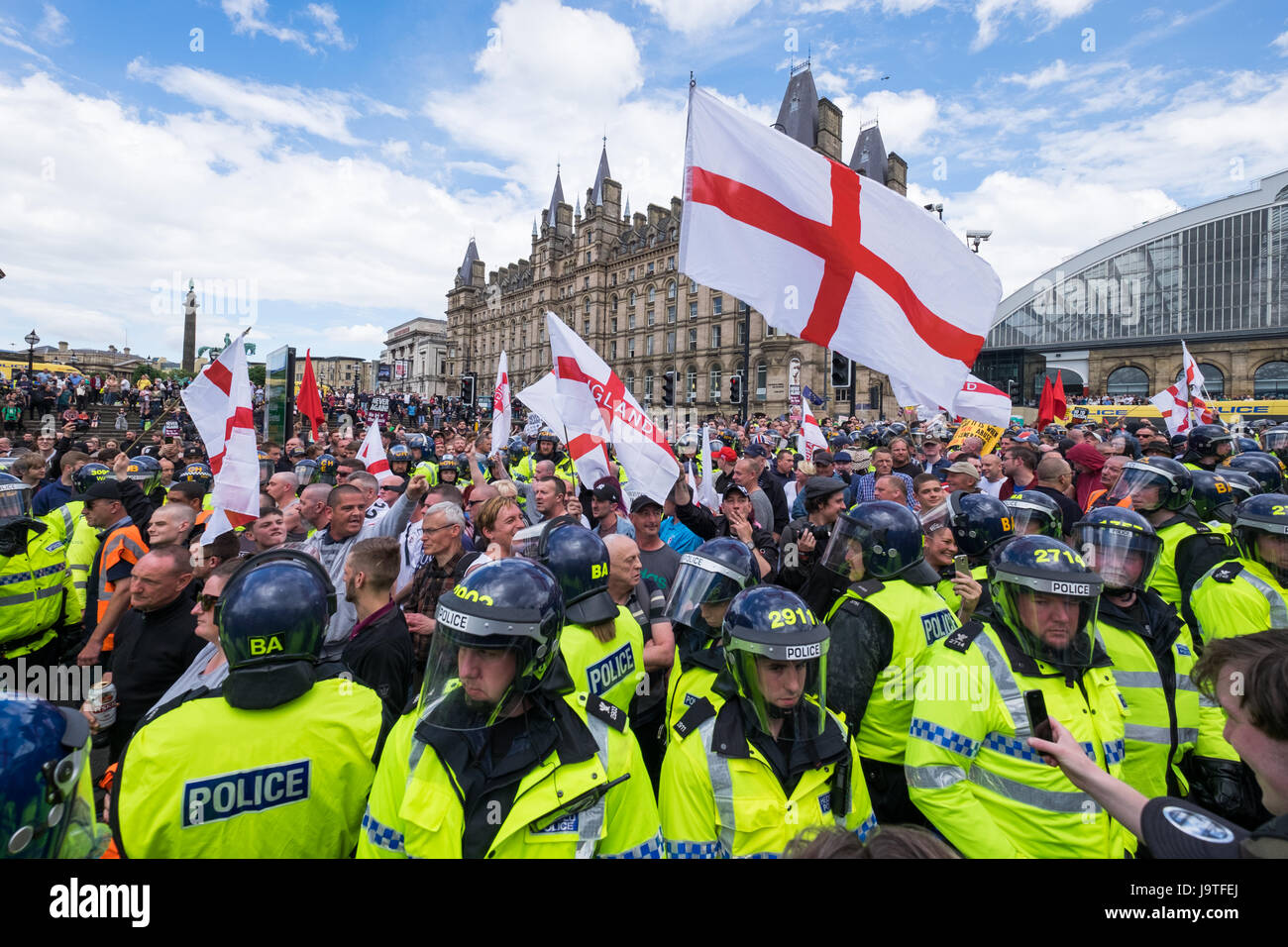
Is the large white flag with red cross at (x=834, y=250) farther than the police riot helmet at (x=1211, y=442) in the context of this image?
No

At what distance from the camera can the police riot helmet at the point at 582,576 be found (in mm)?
3016

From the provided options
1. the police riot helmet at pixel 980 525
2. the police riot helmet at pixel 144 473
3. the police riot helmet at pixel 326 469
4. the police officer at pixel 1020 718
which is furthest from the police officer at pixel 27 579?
the police riot helmet at pixel 980 525

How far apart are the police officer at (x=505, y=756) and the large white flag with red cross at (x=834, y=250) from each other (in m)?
2.21

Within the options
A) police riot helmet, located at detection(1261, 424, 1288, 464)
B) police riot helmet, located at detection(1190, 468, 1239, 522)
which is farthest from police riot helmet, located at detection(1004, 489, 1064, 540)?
police riot helmet, located at detection(1261, 424, 1288, 464)

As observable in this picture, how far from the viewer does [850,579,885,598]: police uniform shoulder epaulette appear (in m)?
3.04

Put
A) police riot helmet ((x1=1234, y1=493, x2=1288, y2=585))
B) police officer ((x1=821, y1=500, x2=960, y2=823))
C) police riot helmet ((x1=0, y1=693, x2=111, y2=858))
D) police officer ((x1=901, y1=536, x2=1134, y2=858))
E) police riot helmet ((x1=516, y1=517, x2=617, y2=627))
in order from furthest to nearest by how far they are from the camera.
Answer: police riot helmet ((x1=1234, y1=493, x2=1288, y2=585))
police riot helmet ((x1=516, y1=517, x2=617, y2=627))
police officer ((x1=821, y1=500, x2=960, y2=823))
police officer ((x1=901, y1=536, x2=1134, y2=858))
police riot helmet ((x1=0, y1=693, x2=111, y2=858))

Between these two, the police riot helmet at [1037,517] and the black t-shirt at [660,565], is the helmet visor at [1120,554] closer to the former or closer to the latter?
the police riot helmet at [1037,517]

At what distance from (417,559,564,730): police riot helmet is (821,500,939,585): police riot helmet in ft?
6.00

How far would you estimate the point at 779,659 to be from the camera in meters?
2.12

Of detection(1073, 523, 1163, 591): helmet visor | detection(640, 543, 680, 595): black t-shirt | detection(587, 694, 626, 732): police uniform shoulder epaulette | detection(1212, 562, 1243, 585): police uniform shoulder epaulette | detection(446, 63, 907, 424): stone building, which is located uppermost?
detection(446, 63, 907, 424): stone building

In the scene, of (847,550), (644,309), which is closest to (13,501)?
(847,550)

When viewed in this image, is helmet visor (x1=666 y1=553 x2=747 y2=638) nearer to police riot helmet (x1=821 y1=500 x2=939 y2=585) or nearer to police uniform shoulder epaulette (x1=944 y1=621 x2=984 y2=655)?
police riot helmet (x1=821 y1=500 x2=939 y2=585)

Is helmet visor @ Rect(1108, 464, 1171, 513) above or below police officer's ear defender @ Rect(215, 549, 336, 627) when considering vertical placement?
above
